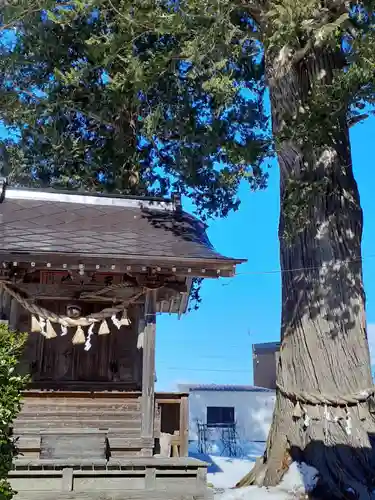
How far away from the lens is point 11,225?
785cm

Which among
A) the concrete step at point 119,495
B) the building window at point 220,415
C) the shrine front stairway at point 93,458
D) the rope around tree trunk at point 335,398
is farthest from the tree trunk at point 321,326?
the building window at point 220,415

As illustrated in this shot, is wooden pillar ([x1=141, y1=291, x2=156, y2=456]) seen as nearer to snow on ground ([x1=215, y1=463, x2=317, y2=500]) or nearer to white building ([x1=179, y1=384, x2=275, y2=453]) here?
snow on ground ([x1=215, y1=463, x2=317, y2=500])

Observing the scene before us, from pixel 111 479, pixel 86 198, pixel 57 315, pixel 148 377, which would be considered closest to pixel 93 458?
pixel 111 479

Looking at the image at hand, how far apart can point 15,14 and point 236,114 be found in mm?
5417

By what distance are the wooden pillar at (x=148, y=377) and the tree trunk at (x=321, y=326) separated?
1.61 m

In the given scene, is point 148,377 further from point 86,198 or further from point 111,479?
point 86,198

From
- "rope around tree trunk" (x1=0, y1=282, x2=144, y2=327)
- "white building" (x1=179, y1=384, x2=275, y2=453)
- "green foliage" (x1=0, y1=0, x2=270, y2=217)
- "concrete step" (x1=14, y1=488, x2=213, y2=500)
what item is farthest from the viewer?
→ "white building" (x1=179, y1=384, x2=275, y2=453)

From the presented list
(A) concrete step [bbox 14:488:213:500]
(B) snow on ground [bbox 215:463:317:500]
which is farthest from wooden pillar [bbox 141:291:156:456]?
(B) snow on ground [bbox 215:463:317:500]

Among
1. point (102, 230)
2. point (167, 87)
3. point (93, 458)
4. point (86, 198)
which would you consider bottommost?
point (93, 458)

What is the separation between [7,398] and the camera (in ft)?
13.1

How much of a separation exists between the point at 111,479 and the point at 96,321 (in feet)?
7.37

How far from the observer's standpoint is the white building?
20.4 meters

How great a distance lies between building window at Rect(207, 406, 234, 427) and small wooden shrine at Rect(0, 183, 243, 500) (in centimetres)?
1253

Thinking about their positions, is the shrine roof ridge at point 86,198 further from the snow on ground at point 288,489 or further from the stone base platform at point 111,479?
the snow on ground at point 288,489
